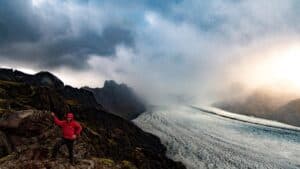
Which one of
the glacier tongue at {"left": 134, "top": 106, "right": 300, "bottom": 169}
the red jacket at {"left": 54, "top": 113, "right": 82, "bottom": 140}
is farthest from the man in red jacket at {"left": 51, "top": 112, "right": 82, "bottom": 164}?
the glacier tongue at {"left": 134, "top": 106, "right": 300, "bottom": 169}

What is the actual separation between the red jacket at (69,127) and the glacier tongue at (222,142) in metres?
50.3

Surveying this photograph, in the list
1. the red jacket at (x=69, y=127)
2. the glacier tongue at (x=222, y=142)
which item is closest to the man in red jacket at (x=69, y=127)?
the red jacket at (x=69, y=127)

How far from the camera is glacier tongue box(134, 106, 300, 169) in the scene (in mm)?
71312

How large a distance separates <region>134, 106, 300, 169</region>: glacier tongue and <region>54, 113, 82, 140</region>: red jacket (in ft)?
165

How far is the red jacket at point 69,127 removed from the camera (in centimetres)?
2200

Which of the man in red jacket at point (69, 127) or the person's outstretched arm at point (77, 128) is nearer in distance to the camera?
the man in red jacket at point (69, 127)

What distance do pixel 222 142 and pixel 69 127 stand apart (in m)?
69.2

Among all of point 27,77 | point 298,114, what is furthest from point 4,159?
point 298,114

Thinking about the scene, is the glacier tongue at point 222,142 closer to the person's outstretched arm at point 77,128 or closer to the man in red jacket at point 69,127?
the man in red jacket at point 69,127

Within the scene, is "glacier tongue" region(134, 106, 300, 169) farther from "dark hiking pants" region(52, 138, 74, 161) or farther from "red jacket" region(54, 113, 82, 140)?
"red jacket" region(54, 113, 82, 140)

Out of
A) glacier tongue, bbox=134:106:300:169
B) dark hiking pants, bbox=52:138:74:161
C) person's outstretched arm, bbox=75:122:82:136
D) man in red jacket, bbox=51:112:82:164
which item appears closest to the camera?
man in red jacket, bbox=51:112:82:164

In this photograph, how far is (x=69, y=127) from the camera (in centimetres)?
2214

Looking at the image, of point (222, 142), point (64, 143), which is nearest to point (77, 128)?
point (64, 143)

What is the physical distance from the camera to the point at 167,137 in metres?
96.1
